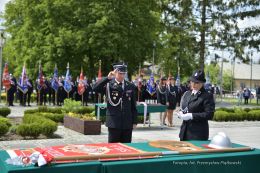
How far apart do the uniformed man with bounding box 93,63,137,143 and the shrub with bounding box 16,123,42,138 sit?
229 inches

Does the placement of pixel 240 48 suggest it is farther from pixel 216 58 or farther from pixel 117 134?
pixel 117 134

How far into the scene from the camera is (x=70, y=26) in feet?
110

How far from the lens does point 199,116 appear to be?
6.01 meters

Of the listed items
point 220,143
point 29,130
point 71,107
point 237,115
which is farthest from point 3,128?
point 237,115

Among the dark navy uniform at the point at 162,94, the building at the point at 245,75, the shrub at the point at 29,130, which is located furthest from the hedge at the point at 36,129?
the building at the point at 245,75

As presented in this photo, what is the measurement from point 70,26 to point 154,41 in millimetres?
7216

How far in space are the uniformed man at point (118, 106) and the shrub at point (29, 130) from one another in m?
5.81

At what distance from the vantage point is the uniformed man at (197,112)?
19.8ft

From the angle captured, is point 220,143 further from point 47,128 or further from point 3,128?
point 3,128

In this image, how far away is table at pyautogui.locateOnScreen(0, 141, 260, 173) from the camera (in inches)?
156

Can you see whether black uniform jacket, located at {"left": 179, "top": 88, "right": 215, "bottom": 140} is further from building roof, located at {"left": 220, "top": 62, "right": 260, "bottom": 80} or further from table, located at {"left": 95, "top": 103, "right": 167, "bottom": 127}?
building roof, located at {"left": 220, "top": 62, "right": 260, "bottom": 80}

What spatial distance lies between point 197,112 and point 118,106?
1275 millimetres

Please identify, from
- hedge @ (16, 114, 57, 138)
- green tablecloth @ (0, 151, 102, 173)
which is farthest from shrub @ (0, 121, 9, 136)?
green tablecloth @ (0, 151, 102, 173)

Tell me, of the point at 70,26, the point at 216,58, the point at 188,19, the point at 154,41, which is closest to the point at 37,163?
the point at 70,26
